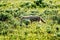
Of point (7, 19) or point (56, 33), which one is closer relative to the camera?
point (56, 33)

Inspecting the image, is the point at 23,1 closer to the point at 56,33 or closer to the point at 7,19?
the point at 7,19

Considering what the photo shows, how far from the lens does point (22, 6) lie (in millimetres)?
20875

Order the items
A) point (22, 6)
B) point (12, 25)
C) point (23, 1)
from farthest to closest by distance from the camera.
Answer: point (23, 1) < point (22, 6) < point (12, 25)

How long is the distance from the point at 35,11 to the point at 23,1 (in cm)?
402

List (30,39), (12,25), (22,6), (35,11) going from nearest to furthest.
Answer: (30,39)
(12,25)
(35,11)
(22,6)

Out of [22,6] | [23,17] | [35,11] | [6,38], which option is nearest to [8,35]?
[6,38]

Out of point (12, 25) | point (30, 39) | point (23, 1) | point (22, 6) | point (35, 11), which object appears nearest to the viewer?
point (30, 39)

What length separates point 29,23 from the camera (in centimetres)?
1617

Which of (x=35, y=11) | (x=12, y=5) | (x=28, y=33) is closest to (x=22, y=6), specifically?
(x=12, y=5)

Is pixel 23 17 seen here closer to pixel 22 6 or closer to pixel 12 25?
pixel 12 25

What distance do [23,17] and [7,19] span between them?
42.4 inches

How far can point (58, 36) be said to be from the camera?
46.6 feet

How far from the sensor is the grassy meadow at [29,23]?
1440 cm

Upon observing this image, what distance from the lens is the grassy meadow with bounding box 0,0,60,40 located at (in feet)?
47.2
